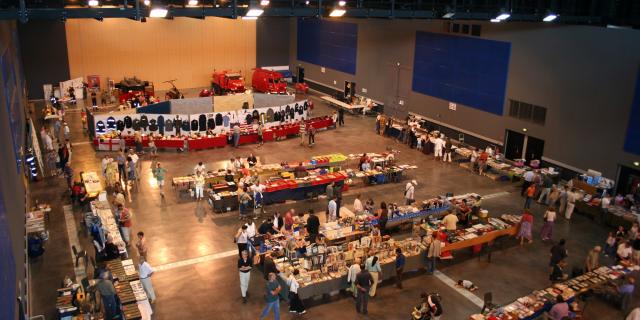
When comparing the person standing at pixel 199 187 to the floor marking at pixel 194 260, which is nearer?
the floor marking at pixel 194 260

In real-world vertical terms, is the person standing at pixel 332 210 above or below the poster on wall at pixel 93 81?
below

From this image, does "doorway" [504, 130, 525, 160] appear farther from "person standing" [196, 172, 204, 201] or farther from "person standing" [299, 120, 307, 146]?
"person standing" [196, 172, 204, 201]

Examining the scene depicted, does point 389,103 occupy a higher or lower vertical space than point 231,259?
higher

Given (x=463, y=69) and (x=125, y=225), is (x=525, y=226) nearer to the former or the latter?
(x=125, y=225)

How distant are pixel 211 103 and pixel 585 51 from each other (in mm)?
20068

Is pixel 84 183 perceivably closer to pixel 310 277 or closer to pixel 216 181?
pixel 216 181

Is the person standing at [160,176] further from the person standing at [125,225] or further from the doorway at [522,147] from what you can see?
the doorway at [522,147]

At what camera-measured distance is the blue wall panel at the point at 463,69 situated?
94.3 feet

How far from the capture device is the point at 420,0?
Answer: 25.1m

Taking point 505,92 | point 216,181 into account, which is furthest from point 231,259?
point 505,92

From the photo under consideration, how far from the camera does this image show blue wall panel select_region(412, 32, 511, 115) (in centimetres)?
2875

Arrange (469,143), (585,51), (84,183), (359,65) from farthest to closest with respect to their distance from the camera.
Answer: (359,65) → (469,143) → (585,51) → (84,183)

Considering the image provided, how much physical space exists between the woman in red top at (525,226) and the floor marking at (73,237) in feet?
47.4

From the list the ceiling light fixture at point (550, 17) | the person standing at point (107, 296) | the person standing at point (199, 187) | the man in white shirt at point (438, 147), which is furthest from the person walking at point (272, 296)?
the ceiling light fixture at point (550, 17)
